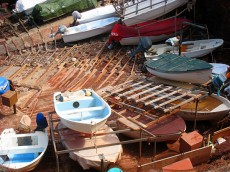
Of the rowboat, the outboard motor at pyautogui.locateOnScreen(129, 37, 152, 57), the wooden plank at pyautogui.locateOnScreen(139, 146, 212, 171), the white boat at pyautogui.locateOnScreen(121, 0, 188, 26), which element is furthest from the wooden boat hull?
the white boat at pyautogui.locateOnScreen(121, 0, 188, 26)

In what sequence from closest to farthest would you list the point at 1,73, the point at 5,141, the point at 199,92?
the point at 5,141, the point at 199,92, the point at 1,73

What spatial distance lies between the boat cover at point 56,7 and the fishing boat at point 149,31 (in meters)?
5.87

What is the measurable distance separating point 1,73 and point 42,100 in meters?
3.65

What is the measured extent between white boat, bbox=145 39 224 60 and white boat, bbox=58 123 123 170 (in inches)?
241

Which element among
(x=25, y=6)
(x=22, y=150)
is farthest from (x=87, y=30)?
(x=22, y=150)

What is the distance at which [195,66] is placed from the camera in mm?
12422

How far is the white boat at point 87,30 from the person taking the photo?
1881 centimetres

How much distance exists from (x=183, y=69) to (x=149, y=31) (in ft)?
17.9

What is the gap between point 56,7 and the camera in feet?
72.3

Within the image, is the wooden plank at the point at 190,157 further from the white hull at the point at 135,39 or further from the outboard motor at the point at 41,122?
the white hull at the point at 135,39

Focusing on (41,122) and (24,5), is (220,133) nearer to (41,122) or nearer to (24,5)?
(41,122)

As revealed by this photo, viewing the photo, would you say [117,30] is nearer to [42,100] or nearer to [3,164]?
[42,100]

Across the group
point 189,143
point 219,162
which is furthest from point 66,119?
point 219,162

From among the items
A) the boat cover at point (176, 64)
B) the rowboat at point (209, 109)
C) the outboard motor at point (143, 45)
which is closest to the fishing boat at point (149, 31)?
the outboard motor at point (143, 45)
